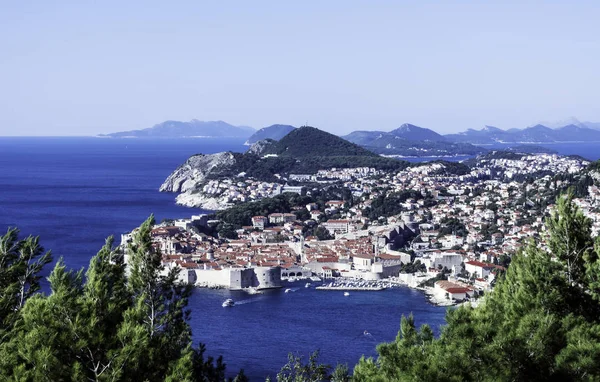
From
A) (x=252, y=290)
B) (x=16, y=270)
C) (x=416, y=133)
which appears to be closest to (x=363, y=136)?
(x=416, y=133)

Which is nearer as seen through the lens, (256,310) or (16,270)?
(16,270)

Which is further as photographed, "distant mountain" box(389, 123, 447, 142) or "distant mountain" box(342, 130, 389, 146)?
"distant mountain" box(389, 123, 447, 142)

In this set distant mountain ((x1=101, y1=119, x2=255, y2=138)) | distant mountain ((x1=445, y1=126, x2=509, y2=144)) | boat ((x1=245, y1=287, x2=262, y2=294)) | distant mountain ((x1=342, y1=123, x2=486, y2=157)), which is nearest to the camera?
boat ((x1=245, y1=287, x2=262, y2=294))

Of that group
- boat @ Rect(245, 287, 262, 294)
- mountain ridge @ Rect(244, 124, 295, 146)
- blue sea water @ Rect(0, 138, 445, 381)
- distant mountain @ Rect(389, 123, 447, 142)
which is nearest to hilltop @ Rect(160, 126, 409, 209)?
blue sea water @ Rect(0, 138, 445, 381)

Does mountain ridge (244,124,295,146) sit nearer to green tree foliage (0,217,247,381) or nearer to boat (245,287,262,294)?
boat (245,287,262,294)

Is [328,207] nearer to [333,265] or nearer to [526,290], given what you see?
[333,265]

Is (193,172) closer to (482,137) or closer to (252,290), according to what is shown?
(252,290)
